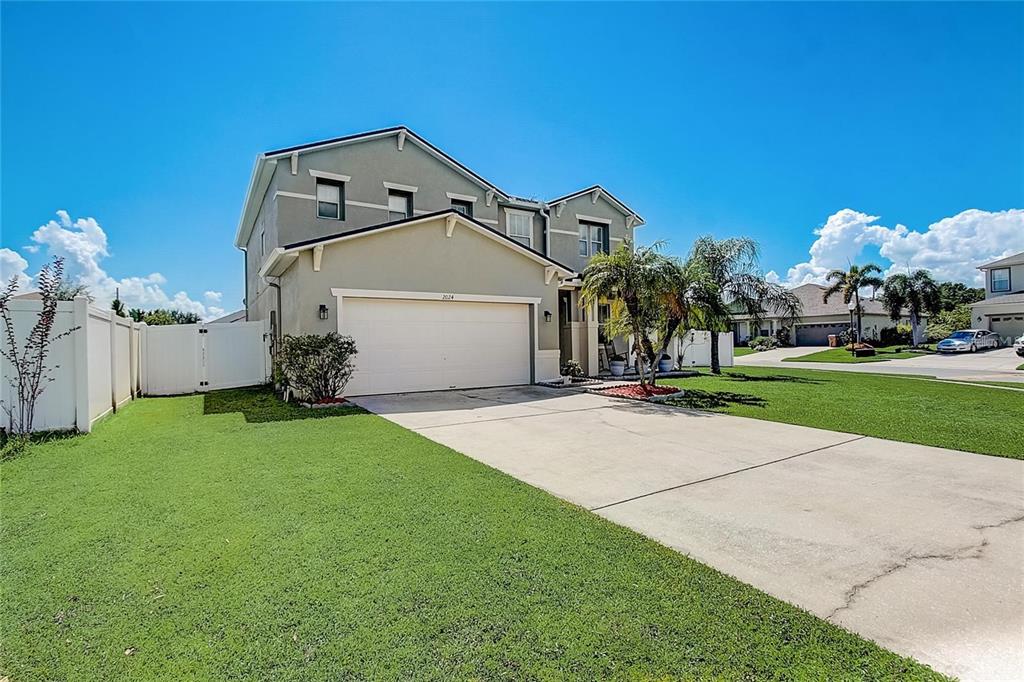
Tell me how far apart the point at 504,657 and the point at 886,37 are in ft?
51.6

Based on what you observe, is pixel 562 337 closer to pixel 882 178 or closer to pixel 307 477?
pixel 307 477

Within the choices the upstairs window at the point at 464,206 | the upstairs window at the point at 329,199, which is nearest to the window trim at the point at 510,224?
the upstairs window at the point at 464,206

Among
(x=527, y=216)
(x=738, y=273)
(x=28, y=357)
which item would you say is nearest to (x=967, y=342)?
(x=738, y=273)

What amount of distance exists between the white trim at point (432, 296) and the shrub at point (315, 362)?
4.27ft

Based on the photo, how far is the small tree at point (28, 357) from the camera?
686cm

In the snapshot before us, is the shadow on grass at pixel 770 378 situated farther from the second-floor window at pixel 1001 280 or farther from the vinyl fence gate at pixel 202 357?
the second-floor window at pixel 1001 280

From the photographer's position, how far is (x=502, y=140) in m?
16.0

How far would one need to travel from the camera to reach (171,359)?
13453 mm

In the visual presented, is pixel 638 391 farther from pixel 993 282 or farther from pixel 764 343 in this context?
pixel 993 282

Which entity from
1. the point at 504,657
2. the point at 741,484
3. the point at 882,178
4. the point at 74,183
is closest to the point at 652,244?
the point at 741,484

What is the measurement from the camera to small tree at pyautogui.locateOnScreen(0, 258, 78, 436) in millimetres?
6859

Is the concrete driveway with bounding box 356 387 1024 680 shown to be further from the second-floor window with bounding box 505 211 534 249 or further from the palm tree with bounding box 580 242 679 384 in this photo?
the second-floor window with bounding box 505 211 534 249

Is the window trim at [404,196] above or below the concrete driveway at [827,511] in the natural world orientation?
above

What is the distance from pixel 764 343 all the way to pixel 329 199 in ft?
130
